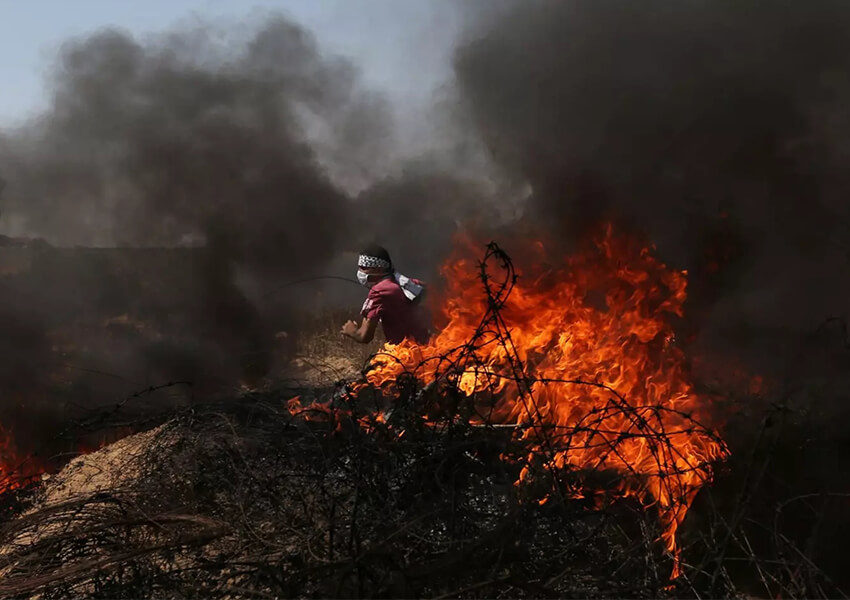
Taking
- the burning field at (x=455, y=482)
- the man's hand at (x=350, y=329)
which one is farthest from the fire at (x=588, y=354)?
the man's hand at (x=350, y=329)

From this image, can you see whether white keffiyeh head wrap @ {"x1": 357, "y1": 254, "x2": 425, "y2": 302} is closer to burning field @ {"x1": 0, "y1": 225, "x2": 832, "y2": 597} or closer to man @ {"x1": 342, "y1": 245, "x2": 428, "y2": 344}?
man @ {"x1": 342, "y1": 245, "x2": 428, "y2": 344}

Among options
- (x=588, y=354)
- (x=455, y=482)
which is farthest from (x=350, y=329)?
(x=455, y=482)

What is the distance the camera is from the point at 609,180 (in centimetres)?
710

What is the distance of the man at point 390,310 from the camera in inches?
264

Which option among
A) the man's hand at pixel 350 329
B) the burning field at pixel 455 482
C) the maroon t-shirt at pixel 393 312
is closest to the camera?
the burning field at pixel 455 482

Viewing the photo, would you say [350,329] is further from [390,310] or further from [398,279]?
[398,279]

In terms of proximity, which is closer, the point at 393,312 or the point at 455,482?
the point at 455,482

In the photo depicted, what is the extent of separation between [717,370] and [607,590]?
382cm

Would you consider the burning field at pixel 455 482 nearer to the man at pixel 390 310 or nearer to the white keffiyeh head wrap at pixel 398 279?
the man at pixel 390 310

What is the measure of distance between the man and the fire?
0.20 m

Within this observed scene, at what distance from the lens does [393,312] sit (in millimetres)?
6691

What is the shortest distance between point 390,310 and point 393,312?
4 centimetres

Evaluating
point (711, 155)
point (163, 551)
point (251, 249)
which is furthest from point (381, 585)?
point (251, 249)

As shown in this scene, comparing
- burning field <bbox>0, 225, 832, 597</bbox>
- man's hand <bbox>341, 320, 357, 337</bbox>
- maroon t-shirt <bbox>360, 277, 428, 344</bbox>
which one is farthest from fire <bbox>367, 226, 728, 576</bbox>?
man's hand <bbox>341, 320, 357, 337</bbox>
